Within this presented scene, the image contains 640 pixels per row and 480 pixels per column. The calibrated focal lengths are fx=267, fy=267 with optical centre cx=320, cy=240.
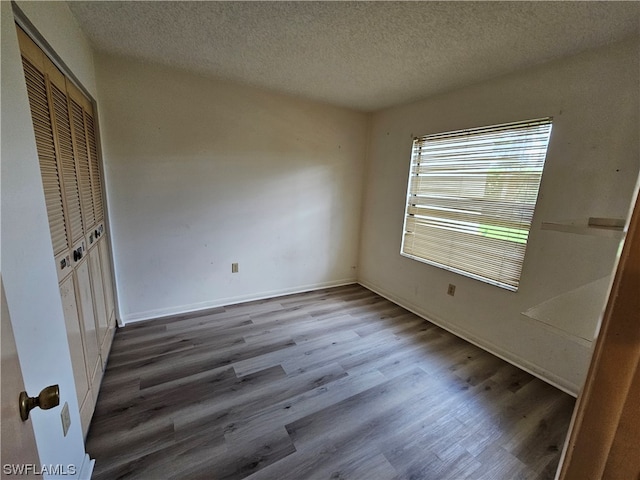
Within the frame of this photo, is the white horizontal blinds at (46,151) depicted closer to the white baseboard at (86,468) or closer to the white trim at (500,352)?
the white baseboard at (86,468)

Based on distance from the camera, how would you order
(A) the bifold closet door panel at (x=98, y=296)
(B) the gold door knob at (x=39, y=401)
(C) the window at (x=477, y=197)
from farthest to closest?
(C) the window at (x=477, y=197)
(A) the bifold closet door panel at (x=98, y=296)
(B) the gold door knob at (x=39, y=401)

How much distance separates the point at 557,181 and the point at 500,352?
1.49 meters

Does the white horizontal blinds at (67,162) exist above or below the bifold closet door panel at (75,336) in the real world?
above

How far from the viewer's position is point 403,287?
3301mm

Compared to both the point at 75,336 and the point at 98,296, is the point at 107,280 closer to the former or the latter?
the point at 98,296

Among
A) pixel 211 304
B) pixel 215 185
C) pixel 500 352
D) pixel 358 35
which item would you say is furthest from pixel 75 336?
pixel 500 352

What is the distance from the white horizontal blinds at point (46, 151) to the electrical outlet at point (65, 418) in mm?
668

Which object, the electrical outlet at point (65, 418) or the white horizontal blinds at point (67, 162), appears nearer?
the electrical outlet at point (65, 418)

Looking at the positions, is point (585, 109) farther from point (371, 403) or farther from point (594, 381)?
point (371, 403)

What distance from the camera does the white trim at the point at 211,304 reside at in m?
2.69

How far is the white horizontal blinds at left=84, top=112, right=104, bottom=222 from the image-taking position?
2.04 meters

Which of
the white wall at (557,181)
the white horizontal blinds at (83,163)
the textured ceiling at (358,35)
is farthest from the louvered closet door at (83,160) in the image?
the white wall at (557,181)

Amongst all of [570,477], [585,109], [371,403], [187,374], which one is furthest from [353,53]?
[187,374]

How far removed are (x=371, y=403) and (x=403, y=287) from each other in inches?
67.9
